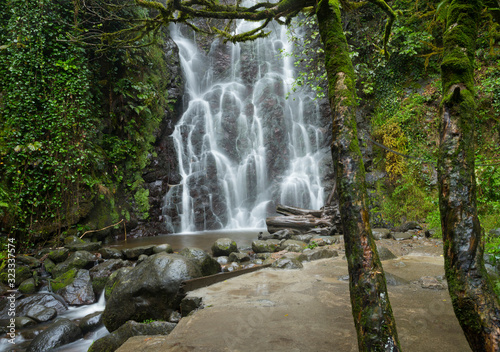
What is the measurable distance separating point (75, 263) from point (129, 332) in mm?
4220

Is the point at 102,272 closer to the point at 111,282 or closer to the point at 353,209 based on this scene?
the point at 111,282

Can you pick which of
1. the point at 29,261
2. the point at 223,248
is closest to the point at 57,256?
the point at 29,261

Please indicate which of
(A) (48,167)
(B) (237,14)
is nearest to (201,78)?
(A) (48,167)

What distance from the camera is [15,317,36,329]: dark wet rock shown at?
474cm

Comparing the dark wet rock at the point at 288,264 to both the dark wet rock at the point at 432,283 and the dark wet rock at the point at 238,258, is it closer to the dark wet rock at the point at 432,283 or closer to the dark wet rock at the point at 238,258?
the dark wet rock at the point at 238,258

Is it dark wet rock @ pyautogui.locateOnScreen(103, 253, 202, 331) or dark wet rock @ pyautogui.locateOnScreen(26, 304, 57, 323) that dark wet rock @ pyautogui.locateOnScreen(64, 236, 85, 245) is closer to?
dark wet rock @ pyautogui.locateOnScreen(26, 304, 57, 323)

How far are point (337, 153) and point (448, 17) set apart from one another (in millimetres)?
1545

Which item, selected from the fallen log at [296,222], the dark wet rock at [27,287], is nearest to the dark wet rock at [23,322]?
A: the dark wet rock at [27,287]

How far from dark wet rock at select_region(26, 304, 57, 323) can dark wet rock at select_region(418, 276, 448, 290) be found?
6.43 meters

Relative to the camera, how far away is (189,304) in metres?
3.85

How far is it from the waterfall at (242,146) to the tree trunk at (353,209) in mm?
10712

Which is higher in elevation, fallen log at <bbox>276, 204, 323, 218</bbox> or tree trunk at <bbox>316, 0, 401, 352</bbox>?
tree trunk at <bbox>316, 0, 401, 352</bbox>

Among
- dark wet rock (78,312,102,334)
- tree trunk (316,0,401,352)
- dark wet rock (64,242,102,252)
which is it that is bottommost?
dark wet rock (78,312,102,334)

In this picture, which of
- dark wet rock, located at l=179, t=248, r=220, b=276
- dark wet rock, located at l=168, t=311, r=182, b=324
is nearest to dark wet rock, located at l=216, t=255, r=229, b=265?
dark wet rock, located at l=179, t=248, r=220, b=276
